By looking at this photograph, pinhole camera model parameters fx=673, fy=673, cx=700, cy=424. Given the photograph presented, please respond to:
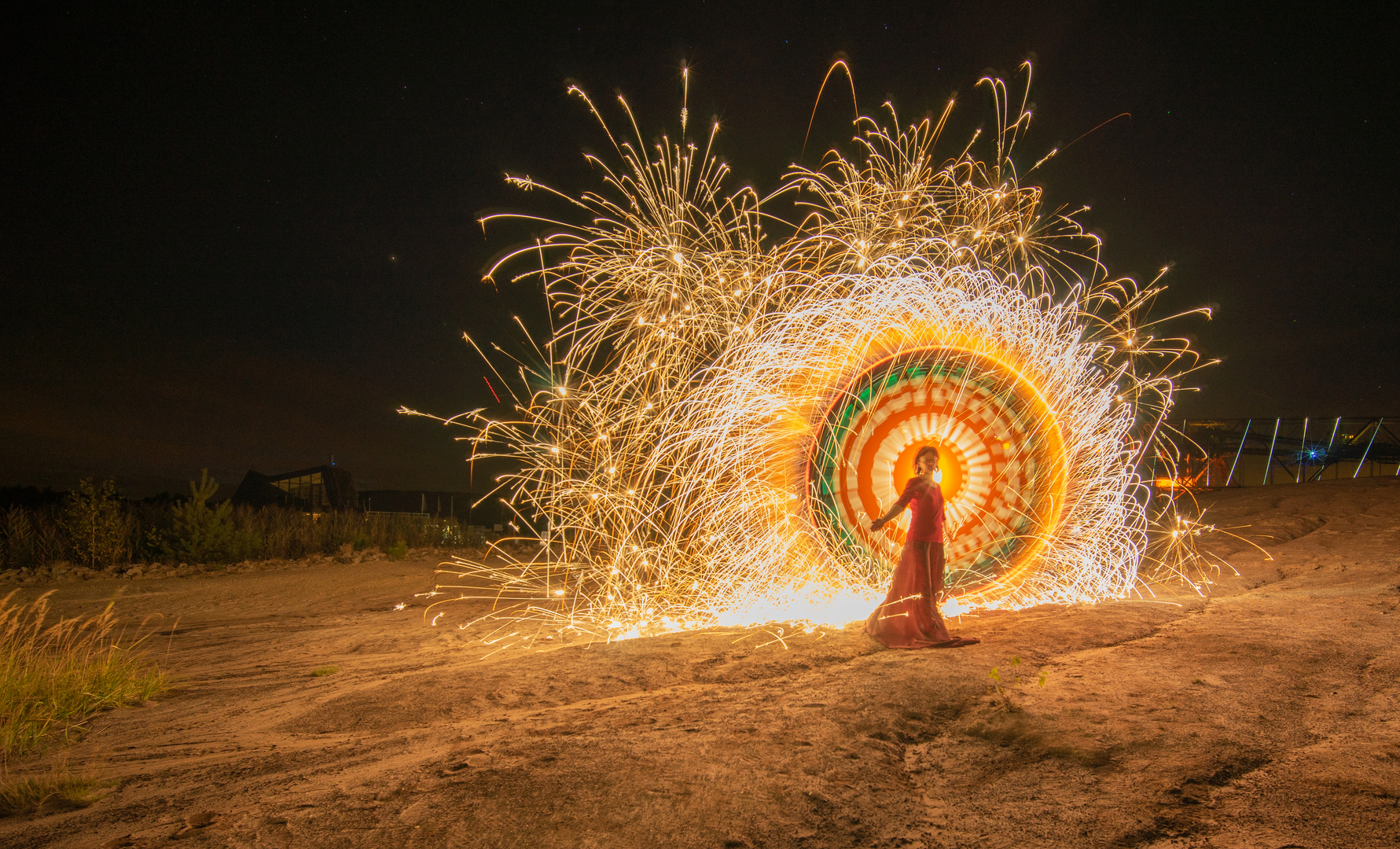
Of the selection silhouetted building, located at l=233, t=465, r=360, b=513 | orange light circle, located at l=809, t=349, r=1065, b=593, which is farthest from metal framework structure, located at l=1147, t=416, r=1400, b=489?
silhouetted building, located at l=233, t=465, r=360, b=513

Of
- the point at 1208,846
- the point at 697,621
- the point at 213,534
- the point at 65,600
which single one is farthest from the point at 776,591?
the point at 213,534

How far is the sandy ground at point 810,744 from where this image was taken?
7.49 ft

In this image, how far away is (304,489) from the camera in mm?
24562

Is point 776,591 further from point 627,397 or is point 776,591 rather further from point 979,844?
point 979,844

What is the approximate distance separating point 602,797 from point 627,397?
16.4 ft

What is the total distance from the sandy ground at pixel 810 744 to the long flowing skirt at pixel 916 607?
19 cm

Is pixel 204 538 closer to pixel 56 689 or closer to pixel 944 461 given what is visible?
pixel 56 689

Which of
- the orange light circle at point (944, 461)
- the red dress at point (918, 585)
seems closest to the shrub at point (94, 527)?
the orange light circle at point (944, 461)

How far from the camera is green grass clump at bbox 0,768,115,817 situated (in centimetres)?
279

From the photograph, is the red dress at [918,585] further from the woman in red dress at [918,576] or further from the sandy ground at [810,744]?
the sandy ground at [810,744]

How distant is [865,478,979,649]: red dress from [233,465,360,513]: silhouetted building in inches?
908

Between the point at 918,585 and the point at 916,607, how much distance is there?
0.15 meters

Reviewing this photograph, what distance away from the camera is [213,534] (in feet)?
44.1

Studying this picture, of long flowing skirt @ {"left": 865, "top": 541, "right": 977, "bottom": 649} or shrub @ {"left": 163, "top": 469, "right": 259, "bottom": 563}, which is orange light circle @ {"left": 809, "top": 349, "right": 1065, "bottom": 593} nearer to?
long flowing skirt @ {"left": 865, "top": 541, "right": 977, "bottom": 649}
